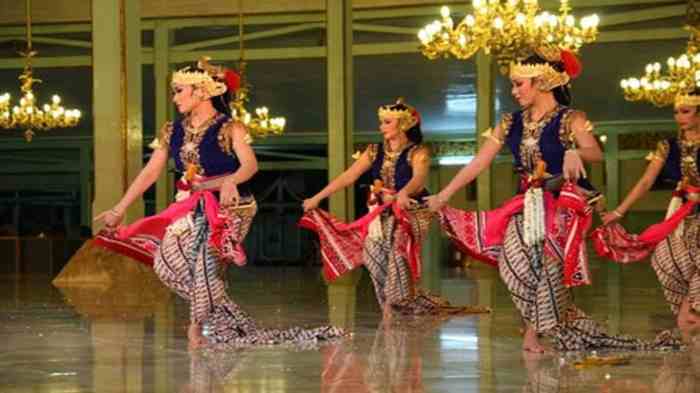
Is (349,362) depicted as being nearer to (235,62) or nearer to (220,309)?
(220,309)

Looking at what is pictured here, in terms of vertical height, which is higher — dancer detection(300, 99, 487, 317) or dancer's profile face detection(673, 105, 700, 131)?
dancer's profile face detection(673, 105, 700, 131)

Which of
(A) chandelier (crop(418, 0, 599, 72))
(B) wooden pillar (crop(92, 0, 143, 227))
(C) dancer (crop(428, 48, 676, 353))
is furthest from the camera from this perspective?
(A) chandelier (crop(418, 0, 599, 72))

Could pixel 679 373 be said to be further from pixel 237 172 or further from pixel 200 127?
pixel 200 127

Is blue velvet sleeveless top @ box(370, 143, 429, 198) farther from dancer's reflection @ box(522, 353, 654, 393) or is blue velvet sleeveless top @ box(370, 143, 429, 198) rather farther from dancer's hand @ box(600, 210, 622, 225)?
dancer's reflection @ box(522, 353, 654, 393)

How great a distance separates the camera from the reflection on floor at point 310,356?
4.94 m

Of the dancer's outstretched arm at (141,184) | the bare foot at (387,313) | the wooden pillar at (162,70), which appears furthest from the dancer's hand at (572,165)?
the wooden pillar at (162,70)

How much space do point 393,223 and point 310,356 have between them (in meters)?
3.57

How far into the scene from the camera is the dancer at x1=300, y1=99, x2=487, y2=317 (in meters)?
9.35

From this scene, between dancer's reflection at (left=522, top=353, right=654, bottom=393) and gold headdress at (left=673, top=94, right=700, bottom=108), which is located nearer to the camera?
dancer's reflection at (left=522, top=353, right=654, bottom=393)

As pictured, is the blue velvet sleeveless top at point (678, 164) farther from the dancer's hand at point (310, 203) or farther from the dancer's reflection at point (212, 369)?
the dancer's reflection at point (212, 369)

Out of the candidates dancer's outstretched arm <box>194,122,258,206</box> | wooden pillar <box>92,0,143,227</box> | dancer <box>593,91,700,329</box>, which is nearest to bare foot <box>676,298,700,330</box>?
dancer <box>593,91,700,329</box>

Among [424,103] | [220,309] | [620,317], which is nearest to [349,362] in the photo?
[220,309]

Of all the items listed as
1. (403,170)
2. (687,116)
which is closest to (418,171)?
(403,170)

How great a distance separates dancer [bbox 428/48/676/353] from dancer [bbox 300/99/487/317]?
8.31ft
